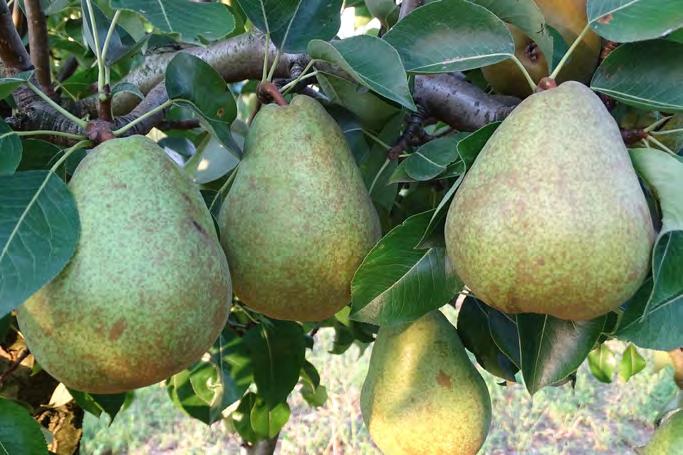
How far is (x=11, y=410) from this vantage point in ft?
3.56

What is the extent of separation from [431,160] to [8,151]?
579 mm

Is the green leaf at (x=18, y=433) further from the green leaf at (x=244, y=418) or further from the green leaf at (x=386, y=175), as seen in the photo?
the green leaf at (x=244, y=418)

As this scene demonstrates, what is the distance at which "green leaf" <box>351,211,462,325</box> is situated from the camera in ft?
3.19

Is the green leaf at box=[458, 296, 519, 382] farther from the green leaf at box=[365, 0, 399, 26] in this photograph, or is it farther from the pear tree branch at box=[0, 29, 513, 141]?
the green leaf at box=[365, 0, 399, 26]

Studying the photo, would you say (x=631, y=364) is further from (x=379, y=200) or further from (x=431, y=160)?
(x=431, y=160)

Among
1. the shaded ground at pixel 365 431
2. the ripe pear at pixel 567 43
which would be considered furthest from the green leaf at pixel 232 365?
the shaded ground at pixel 365 431

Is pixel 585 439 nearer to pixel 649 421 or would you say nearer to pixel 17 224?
pixel 649 421

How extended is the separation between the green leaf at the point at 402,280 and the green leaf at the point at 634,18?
0.32 metres

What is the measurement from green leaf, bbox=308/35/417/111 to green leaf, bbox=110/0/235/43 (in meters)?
0.13

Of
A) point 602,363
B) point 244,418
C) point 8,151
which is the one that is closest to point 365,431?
point 602,363

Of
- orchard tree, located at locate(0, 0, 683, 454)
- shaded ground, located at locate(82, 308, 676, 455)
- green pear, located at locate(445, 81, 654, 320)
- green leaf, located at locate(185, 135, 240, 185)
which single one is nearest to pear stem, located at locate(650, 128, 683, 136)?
orchard tree, located at locate(0, 0, 683, 454)

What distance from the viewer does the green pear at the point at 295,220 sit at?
38.0 inches

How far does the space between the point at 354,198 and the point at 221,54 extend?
1.68 ft

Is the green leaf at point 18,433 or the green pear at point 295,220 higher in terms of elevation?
the green pear at point 295,220
